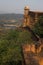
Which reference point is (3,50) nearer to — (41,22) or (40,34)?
(40,34)

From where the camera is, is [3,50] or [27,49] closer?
[27,49]

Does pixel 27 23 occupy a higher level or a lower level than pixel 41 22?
lower

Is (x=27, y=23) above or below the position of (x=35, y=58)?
below

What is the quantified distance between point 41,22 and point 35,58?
12.6m

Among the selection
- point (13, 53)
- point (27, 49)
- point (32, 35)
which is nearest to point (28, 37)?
point (32, 35)

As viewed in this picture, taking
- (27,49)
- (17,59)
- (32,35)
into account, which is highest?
(27,49)

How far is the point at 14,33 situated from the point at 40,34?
294 cm

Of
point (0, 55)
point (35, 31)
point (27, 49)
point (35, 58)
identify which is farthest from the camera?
point (35, 31)

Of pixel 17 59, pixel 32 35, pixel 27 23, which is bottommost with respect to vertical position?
pixel 27 23

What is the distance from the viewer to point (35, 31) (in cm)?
2311

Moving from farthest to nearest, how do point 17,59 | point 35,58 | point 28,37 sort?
point 28,37
point 17,59
point 35,58

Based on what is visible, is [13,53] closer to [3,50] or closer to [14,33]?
[3,50]

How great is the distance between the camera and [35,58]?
1120cm

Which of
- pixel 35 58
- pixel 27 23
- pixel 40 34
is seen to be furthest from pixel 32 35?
pixel 35 58
